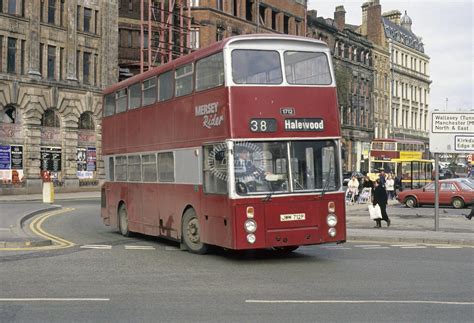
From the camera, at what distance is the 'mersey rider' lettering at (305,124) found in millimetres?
12625

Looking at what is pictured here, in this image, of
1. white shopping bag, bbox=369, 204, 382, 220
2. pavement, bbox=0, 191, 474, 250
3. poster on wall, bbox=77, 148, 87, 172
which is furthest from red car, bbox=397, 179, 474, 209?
poster on wall, bbox=77, 148, 87, 172

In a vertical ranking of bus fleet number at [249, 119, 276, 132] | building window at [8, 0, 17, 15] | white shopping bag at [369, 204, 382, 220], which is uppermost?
building window at [8, 0, 17, 15]

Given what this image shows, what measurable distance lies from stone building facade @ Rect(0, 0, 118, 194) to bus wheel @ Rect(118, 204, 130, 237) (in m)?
25.3

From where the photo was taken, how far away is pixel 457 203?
33.8 metres

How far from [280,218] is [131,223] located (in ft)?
20.9

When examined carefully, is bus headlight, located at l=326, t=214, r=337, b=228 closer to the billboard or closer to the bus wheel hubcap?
the bus wheel hubcap

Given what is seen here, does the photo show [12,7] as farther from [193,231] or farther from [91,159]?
[193,231]

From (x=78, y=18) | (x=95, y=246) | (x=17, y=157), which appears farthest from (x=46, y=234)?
(x=78, y=18)

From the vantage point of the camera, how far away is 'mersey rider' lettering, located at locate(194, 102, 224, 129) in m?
12.7

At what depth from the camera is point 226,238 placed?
12492 millimetres

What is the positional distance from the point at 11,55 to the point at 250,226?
35.9 meters

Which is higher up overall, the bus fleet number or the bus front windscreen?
the bus fleet number

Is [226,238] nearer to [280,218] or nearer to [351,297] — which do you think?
[280,218]

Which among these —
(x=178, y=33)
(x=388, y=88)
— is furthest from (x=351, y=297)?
(x=388, y=88)
